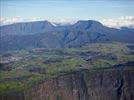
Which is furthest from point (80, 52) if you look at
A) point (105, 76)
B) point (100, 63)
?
point (105, 76)

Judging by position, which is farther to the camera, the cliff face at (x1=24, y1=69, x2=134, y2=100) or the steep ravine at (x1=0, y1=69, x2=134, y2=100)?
the cliff face at (x1=24, y1=69, x2=134, y2=100)

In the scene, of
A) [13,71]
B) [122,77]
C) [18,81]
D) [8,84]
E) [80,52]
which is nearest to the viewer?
[122,77]

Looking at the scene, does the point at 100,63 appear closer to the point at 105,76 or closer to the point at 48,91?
the point at 105,76

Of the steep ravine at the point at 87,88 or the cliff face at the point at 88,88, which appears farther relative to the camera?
the cliff face at the point at 88,88

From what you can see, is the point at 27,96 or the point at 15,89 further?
the point at 15,89

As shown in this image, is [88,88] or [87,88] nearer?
[87,88]
